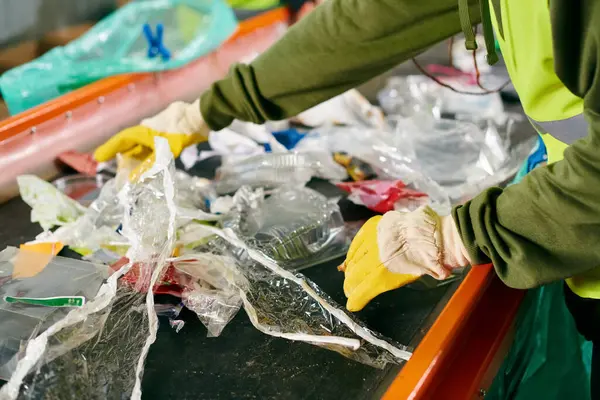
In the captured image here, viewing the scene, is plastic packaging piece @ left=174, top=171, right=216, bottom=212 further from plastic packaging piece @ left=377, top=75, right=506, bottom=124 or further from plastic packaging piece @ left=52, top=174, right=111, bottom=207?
plastic packaging piece @ left=377, top=75, right=506, bottom=124

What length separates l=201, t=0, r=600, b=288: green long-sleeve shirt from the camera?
528mm

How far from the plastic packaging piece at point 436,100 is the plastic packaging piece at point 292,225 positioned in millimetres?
468

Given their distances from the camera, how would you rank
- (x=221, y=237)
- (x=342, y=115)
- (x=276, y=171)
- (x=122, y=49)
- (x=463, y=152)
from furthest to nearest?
(x=122, y=49), (x=342, y=115), (x=463, y=152), (x=276, y=171), (x=221, y=237)

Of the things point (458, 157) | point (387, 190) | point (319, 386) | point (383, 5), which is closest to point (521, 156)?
point (458, 157)

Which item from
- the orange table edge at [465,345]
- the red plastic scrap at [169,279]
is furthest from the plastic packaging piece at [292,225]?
the orange table edge at [465,345]

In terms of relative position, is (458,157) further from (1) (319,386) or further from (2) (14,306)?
(2) (14,306)

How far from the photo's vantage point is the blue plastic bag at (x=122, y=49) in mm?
1266

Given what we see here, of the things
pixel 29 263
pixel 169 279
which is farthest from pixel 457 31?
pixel 29 263

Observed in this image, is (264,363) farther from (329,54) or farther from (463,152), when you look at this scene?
(463,152)

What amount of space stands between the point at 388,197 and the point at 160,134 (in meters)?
0.42

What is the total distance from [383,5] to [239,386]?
0.57m

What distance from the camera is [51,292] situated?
685 millimetres

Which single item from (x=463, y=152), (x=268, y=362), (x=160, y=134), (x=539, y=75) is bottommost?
(x=463, y=152)

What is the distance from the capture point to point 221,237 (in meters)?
0.81
